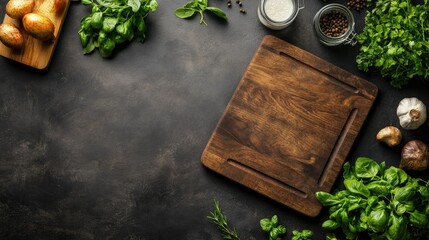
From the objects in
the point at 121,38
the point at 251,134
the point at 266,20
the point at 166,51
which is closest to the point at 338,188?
the point at 251,134

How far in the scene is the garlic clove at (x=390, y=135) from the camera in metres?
2.76

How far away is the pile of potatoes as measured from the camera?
2643 millimetres

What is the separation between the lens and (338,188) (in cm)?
281

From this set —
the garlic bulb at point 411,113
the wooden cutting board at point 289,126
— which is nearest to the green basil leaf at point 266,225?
the wooden cutting board at point 289,126

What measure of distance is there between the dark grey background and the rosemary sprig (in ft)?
0.11

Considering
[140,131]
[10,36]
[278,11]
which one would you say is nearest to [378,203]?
[278,11]

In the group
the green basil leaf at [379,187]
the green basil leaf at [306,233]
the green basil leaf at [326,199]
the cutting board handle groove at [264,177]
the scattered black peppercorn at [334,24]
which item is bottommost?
the green basil leaf at [306,233]

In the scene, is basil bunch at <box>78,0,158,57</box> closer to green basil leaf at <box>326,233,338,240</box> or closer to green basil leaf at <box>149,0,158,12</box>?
green basil leaf at <box>149,0,158,12</box>

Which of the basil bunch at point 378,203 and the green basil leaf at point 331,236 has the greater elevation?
the basil bunch at point 378,203

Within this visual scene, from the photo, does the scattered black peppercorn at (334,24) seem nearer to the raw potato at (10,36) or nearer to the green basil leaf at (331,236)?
the green basil leaf at (331,236)

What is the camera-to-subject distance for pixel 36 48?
277cm

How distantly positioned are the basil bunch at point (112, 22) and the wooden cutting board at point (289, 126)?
0.64m

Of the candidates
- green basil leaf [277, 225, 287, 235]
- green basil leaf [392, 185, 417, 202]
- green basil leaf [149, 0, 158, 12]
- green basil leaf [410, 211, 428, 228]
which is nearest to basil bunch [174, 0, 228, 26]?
green basil leaf [149, 0, 158, 12]

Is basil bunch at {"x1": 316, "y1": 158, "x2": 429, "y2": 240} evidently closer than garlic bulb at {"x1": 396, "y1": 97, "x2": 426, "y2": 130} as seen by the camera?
Yes
